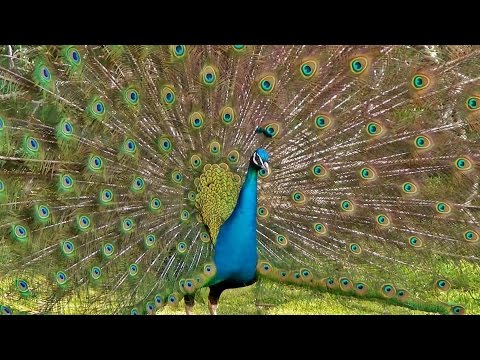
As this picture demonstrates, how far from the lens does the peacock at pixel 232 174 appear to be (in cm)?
406

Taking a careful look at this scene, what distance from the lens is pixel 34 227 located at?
13.5ft

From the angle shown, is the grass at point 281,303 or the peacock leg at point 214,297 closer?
the peacock leg at point 214,297

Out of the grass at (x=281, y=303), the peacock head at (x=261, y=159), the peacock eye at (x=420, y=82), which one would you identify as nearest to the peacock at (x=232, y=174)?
the peacock eye at (x=420, y=82)

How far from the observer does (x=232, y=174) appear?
14.0ft

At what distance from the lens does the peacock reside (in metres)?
4.06

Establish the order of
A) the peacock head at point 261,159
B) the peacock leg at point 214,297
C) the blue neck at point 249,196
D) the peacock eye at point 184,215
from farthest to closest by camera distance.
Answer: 1. the peacock leg at point 214,297
2. the peacock eye at point 184,215
3. the blue neck at point 249,196
4. the peacock head at point 261,159

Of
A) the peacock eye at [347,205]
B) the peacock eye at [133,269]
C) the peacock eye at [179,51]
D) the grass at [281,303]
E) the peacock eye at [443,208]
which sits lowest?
the grass at [281,303]

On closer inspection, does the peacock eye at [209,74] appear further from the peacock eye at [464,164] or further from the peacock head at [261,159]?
the peacock eye at [464,164]

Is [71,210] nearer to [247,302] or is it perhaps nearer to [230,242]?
[230,242]

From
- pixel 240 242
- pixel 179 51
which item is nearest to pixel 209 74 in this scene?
pixel 179 51

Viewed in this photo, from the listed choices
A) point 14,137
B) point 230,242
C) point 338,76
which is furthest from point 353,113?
point 14,137

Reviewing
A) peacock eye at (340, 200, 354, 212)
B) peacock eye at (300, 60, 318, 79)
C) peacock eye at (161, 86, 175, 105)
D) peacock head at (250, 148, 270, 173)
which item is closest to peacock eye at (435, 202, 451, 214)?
peacock eye at (340, 200, 354, 212)

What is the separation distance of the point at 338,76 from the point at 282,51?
0.38 m

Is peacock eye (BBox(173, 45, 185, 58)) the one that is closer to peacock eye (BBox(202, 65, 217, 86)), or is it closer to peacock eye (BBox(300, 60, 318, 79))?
peacock eye (BBox(202, 65, 217, 86))
